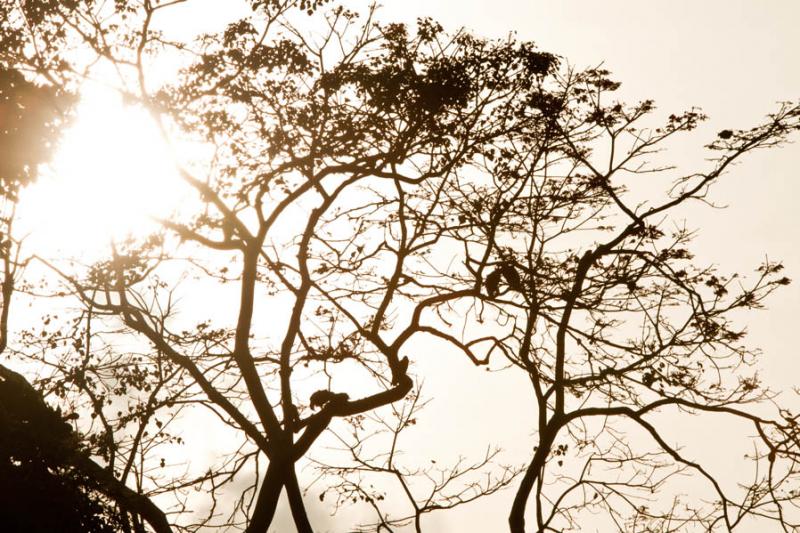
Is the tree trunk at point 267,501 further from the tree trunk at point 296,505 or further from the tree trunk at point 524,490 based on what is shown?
the tree trunk at point 524,490

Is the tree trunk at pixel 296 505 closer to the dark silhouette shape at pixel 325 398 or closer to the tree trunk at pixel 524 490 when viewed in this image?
the dark silhouette shape at pixel 325 398

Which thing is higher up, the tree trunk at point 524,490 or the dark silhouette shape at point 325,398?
the dark silhouette shape at point 325,398

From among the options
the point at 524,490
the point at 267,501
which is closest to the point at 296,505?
the point at 267,501

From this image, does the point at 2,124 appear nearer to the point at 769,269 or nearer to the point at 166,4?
the point at 166,4

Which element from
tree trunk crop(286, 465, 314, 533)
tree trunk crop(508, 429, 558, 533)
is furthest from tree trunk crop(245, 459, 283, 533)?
tree trunk crop(508, 429, 558, 533)

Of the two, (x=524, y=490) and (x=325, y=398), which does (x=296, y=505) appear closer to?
(x=325, y=398)

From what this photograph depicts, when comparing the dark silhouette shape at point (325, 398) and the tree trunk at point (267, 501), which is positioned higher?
the dark silhouette shape at point (325, 398)

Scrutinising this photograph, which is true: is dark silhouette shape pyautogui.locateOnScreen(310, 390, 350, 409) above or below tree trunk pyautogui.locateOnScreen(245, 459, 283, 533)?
above

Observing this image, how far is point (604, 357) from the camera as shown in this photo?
11.7 meters

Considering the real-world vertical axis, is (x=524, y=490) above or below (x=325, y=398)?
below

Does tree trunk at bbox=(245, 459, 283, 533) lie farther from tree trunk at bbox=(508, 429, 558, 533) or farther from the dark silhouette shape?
tree trunk at bbox=(508, 429, 558, 533)

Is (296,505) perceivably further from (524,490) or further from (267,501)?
(524,490)

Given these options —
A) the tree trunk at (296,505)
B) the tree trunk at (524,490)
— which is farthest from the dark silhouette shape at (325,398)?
the tree trunk at (524,490)

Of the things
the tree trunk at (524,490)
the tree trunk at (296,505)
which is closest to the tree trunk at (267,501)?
the tree trunk at (296,505)
